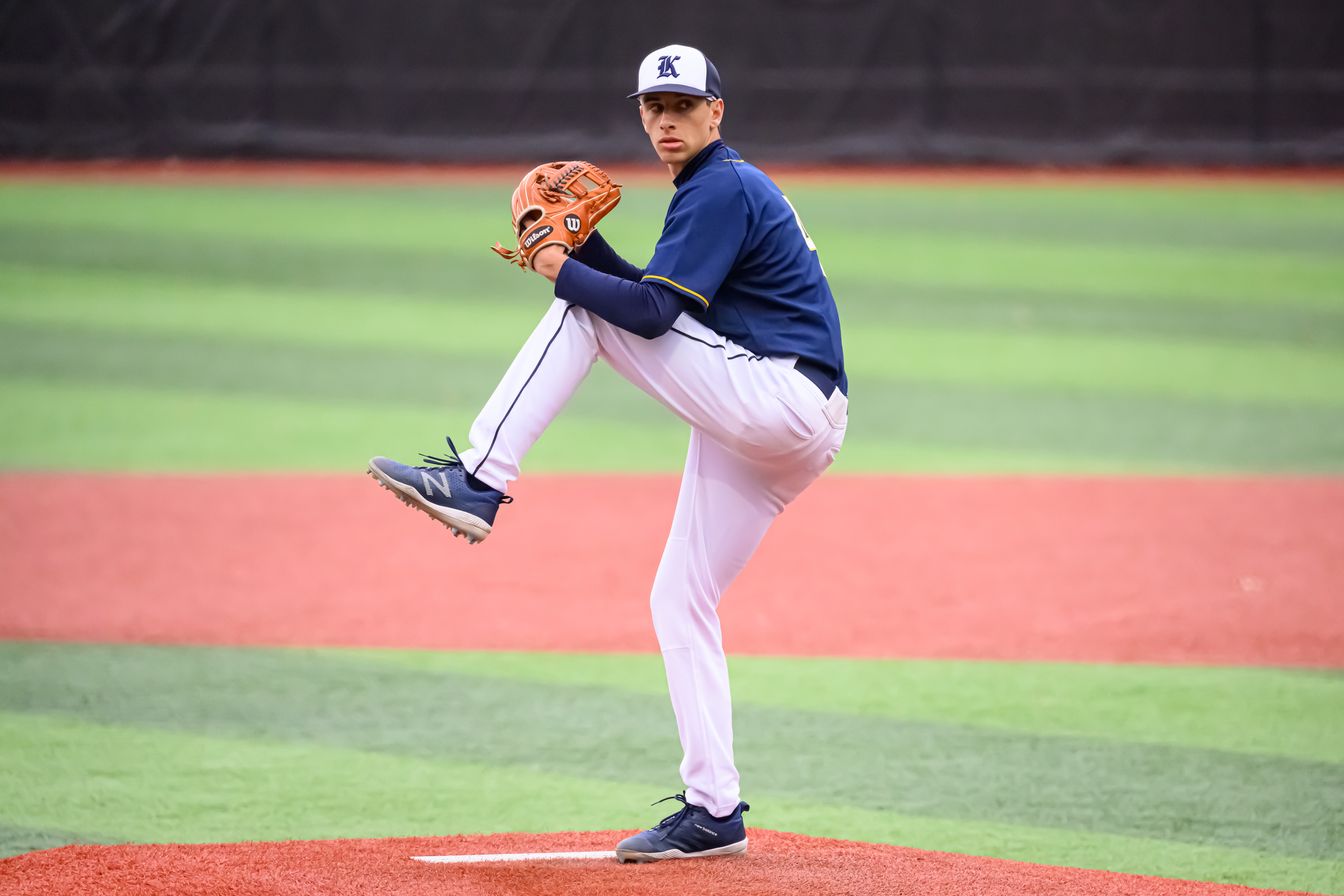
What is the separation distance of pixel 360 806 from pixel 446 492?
64.9 inches

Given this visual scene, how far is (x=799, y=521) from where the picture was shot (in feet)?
29.3

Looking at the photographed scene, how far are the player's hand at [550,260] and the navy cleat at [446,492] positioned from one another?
50cm

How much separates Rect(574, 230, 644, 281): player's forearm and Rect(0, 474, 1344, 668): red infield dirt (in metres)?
2.80

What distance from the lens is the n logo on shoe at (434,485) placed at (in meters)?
3.95

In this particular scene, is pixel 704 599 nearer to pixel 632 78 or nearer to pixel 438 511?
pixel 438 511

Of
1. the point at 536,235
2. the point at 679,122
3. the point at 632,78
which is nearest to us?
the point at 536,235

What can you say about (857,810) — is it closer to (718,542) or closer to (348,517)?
(718,542)

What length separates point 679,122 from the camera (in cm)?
420

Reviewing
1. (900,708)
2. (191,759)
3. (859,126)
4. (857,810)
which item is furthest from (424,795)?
(859,126)

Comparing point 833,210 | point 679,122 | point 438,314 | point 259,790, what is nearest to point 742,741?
point 259,790

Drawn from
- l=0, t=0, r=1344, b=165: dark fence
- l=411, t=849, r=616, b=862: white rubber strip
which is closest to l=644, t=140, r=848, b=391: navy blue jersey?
l=411, t=849, r=616, b=862: white rubber strip

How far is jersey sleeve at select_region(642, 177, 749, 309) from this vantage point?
399cm

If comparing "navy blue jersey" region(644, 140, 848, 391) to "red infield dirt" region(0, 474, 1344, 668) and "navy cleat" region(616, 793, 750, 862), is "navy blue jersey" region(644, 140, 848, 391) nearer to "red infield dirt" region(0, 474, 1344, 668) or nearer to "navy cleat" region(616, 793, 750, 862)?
"navy cleat" region(616, 793, 750, 862)

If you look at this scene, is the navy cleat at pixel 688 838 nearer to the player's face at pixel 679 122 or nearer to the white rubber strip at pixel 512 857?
the white rubber strip at pixel 512 857
